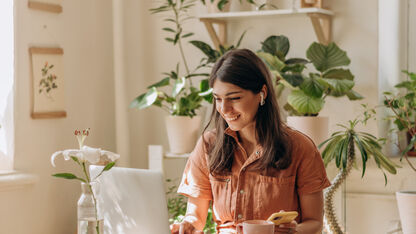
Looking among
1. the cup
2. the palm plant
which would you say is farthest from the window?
the cup

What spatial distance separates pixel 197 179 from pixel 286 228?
0.46m

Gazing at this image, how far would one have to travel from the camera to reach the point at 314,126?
3.14 metres

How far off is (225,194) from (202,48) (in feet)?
5.06

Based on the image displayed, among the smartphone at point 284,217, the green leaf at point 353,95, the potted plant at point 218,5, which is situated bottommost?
the smartphone at point 284,217

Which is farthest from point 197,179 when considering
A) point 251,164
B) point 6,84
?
point 6,84

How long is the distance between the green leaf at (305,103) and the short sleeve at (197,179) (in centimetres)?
97

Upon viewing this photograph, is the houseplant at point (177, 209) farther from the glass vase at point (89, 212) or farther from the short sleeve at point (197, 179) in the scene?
the glass vase at point (89, 212)

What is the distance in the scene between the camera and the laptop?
1.95 m

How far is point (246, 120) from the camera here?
6.98 ft

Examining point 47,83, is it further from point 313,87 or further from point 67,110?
point 313,87

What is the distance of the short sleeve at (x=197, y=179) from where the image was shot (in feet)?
7.30

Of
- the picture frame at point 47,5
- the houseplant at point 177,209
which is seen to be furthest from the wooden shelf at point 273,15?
the houseplant at point 177,209

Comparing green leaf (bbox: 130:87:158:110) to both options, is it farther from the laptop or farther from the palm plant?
the laptop

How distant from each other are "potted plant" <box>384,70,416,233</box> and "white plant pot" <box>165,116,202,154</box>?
3.61 ft
